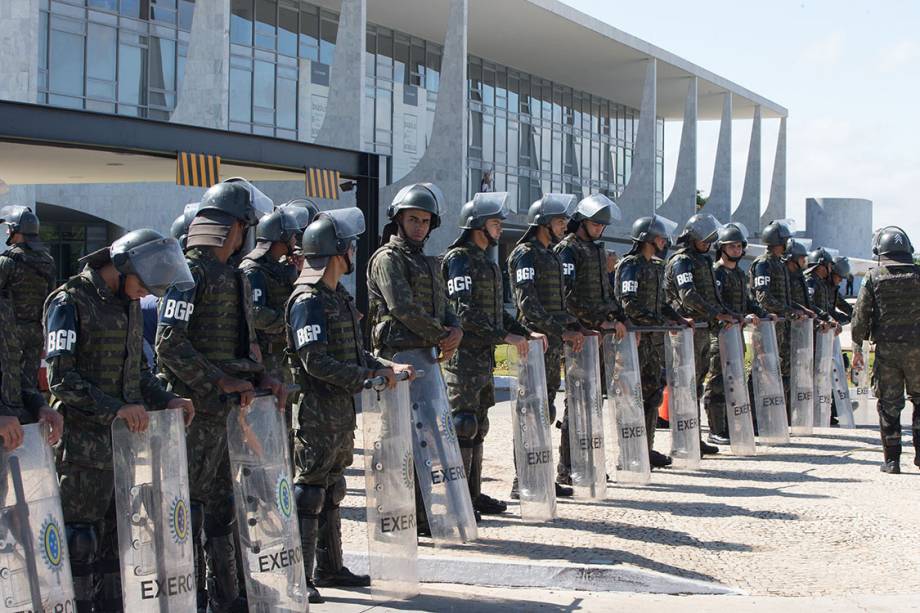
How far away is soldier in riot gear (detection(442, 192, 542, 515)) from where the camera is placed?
7.75 meters

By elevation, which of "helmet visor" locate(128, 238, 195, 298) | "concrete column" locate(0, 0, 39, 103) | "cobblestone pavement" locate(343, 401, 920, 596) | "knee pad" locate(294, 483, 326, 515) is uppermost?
"concrete column" locate(0, 0, 39, 103)

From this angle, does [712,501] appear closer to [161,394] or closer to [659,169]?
[161,394]

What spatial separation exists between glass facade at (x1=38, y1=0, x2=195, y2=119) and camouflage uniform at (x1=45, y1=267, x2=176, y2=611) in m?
23.1

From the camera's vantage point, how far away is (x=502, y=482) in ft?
33.1

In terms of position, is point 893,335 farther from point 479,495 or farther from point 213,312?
point 213,312

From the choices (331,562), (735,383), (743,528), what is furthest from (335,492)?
(735,383)

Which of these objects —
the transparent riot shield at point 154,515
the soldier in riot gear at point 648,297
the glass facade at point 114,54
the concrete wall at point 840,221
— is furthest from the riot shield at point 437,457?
the concrete wall at point 840,221

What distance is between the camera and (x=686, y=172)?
159 ft

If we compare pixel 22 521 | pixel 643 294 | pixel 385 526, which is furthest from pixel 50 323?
pixel 643 294

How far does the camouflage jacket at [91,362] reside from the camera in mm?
4840

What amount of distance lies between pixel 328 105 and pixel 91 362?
23.2 meters

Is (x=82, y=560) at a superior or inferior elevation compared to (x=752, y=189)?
inferior

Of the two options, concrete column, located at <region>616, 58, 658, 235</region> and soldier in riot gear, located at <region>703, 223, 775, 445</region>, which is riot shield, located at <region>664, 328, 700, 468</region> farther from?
concrete column, located at <region>616, 58, 658, 235</region>

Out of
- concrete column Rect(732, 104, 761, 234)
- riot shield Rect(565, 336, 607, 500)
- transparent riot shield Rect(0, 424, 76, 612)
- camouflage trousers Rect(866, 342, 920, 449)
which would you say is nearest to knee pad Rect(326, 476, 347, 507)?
transparent riot shield Rect(0, 424, 76, 612)
